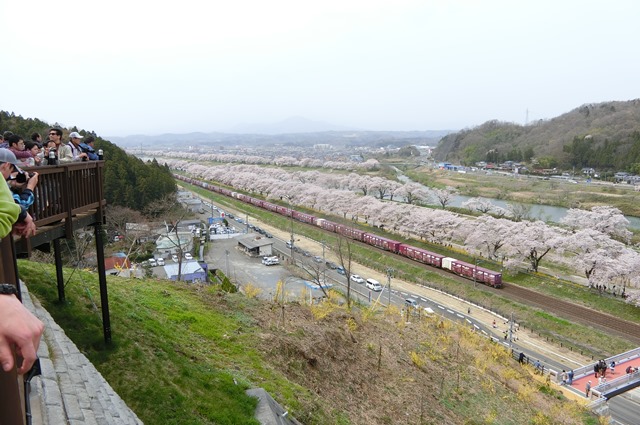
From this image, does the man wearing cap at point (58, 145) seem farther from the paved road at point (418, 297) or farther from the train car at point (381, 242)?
the train car at point (381, 242)

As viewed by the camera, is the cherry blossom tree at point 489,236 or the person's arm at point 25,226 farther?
the cherry blossom tree at point 489,236

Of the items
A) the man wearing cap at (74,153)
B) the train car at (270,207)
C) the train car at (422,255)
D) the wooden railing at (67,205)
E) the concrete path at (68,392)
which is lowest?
the train car at (422,255)

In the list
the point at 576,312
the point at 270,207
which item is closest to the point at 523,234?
the point at 576,312

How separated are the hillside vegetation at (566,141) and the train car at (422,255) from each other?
51.9 metres

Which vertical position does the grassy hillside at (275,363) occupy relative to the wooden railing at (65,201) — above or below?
below

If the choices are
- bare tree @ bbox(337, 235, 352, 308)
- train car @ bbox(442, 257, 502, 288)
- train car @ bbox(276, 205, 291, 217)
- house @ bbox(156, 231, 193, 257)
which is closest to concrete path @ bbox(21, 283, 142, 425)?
bare tree @ bbox(337, 235, 352, 308)

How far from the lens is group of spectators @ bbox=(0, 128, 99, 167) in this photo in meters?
5.37

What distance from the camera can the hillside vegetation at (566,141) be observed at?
72.5 meters

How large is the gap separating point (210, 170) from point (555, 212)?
7311 centimetres

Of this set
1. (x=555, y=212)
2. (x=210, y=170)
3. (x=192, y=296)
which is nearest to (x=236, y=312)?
(x=192, y=296)

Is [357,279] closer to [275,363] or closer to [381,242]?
[381,242]

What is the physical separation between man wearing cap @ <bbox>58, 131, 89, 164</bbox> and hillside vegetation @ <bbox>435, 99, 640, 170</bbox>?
259 ft

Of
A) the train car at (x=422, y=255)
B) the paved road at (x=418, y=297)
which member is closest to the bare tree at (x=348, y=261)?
the paved road at (x=418, y=297)

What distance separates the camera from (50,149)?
5680mm
